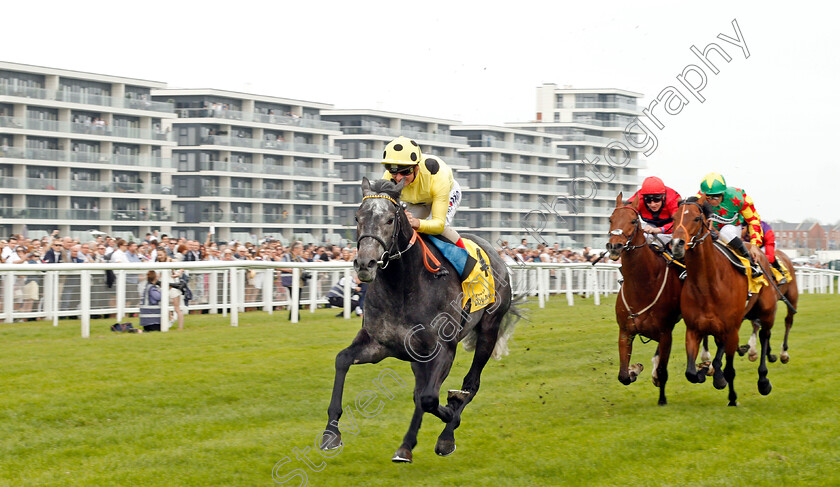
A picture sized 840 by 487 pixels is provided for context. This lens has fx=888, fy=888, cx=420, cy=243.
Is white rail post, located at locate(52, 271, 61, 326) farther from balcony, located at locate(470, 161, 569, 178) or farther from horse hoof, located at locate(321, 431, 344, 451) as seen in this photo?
balcony, located at locate(470, 161, 569, 178)

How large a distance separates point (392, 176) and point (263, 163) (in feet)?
177

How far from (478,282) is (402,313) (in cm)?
108

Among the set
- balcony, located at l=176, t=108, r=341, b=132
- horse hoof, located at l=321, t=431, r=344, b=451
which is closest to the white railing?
horse hoof, located at l=321, t=431, r=344, b=451

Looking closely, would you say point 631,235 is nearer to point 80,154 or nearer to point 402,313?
point 402,313

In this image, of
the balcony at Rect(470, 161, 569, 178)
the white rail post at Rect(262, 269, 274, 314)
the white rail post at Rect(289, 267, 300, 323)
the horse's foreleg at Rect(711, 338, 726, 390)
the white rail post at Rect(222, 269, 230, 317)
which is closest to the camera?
the horse's foreleg at Rect(711, 338, 726, 390)

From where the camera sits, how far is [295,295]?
47.9 ft

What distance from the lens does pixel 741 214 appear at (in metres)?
9.26

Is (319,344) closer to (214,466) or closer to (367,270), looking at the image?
(214,466)

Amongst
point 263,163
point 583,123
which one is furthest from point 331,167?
point 583,123

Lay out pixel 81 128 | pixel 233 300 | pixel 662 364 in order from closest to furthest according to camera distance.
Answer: pixel 662 364, pixel 233 300, pixel 81 128

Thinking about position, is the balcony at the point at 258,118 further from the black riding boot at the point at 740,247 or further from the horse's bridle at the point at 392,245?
the horse's bridle at the point at 392,245

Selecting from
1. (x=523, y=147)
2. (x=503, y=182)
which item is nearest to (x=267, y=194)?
(x=503, y=182)

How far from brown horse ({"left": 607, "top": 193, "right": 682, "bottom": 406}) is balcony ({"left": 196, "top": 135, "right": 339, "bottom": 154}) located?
50082mm

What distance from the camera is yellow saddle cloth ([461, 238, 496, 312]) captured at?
6.04 metres
